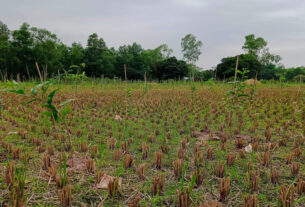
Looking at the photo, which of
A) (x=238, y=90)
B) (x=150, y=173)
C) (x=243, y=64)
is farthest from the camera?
(x=243, y=64)

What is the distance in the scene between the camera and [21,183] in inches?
51.1

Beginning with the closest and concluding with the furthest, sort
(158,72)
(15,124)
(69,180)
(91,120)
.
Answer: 1. (69,180)
2. (15,124)
3. (91,120)
4. (158,72)

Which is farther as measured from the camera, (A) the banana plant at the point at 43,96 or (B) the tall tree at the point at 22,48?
(B) the tall tree at the point at 22,48

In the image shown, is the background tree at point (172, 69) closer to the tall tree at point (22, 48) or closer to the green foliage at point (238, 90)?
the tall tree at point (22, 48)

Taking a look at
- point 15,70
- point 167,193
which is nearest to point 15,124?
point 167,193

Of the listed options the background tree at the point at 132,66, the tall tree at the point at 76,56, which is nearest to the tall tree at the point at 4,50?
the tall tree at the point at 76,56

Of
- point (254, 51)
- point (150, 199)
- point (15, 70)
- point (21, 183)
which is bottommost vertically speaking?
point (150, 199)

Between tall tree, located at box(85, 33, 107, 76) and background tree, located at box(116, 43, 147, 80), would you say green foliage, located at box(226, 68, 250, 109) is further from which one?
background tree, located at box(116, 43, 147, 80)

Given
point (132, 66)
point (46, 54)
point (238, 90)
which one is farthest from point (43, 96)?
point (132, 66)

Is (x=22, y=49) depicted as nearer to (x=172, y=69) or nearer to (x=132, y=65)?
(x=132, y=65)

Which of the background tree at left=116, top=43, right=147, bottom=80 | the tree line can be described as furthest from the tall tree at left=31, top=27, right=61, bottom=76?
the background tree at left=116, top=43, right=147, bottom=80

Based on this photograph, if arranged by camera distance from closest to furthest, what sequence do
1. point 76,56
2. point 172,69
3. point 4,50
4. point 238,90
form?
point 238,90
point 4,50
point 76,56
point 172,69

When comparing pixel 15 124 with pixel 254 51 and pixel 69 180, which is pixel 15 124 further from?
pixel 254 51

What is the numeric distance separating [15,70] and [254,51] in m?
50.7
